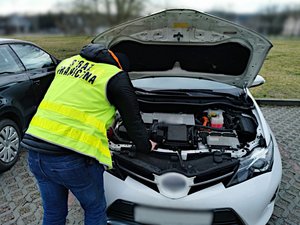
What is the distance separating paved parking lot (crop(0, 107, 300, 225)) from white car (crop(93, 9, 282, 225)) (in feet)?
1.99

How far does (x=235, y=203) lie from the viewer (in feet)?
5.86

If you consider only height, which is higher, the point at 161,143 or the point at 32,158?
the point at 32,158

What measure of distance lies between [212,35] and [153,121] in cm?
102

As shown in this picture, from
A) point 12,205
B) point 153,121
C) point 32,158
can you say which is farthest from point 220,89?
point 12,205

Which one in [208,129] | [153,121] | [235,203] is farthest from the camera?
[153,121]

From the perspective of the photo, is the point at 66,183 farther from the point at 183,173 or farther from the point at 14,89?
the point at 14,89

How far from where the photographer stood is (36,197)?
271 centimetres

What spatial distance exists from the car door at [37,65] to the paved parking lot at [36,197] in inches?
36.1

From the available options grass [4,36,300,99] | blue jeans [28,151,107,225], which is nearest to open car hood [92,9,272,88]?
grass [4,36,300,99]

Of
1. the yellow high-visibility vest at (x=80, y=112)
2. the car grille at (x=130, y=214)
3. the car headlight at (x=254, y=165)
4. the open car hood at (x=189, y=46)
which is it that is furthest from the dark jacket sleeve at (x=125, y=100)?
the open car hood at (x=189, y=46)

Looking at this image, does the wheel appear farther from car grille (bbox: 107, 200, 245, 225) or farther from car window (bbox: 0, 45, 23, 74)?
car grille (bbox: 107, 200, 245, 225)

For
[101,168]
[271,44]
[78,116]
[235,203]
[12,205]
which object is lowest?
[12,205]

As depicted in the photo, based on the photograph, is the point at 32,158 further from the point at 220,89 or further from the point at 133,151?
the point at 220,89

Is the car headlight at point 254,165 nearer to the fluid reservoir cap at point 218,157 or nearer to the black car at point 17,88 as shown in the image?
the fluid reservoir cap at point 218,157
